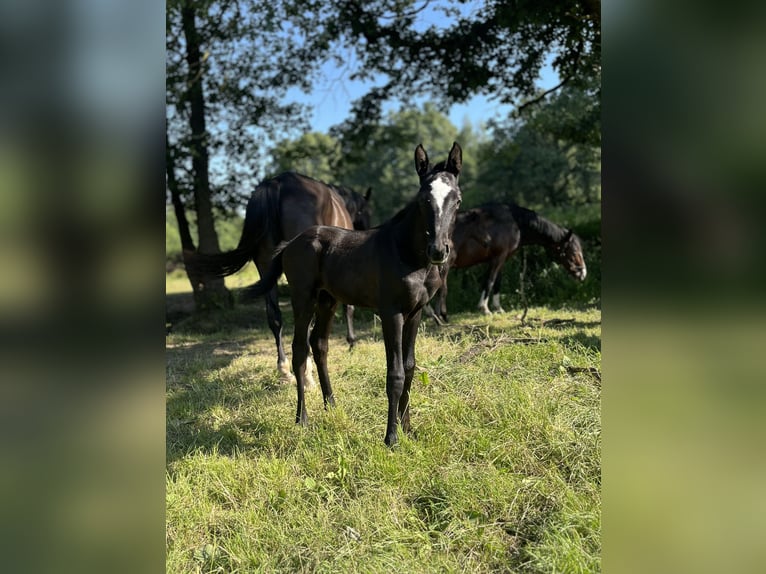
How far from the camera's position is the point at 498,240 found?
9.28m

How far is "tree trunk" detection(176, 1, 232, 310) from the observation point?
9.95m

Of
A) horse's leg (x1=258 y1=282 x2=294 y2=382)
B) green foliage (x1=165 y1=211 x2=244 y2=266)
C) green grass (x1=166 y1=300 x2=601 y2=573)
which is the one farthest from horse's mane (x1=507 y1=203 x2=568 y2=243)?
green foliage (x1=165 y1=211 x2=244 y2=266)

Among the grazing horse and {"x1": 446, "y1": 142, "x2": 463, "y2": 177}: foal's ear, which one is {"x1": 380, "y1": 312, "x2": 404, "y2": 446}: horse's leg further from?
the grazing horse

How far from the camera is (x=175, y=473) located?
10.9ft

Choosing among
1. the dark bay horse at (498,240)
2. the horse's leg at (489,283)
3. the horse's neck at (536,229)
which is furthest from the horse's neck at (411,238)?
the horse's neck at (536,229)

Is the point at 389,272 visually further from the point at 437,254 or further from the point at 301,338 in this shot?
the point at 301,338

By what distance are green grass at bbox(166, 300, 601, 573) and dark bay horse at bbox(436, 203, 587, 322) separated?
4.07 metres

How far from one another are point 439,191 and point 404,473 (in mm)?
1765

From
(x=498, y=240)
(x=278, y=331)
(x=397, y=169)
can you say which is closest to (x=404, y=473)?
(x=278, y=331)
